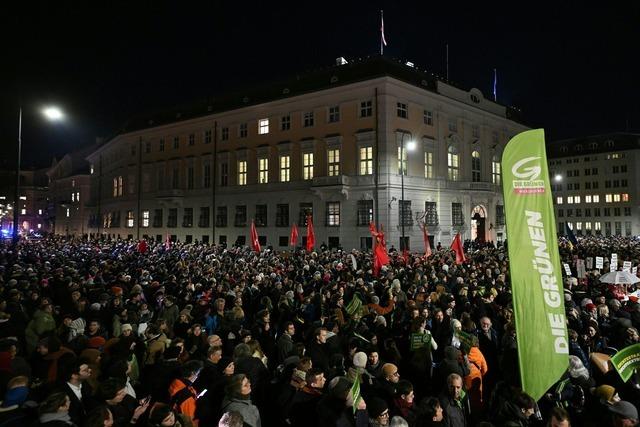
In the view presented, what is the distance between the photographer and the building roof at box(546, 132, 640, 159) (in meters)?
81.8

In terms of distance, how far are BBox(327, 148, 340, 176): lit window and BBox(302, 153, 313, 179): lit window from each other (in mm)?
1892

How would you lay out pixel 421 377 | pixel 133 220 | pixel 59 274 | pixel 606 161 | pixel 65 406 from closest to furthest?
pixel 65 406
pixel 421 377
pixel 59 274
pixel 133 220
pixel 606 161

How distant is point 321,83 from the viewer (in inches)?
1582

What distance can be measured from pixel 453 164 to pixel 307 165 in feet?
45.0

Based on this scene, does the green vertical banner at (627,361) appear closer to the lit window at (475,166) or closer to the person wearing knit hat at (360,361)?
the person wearing knit hat at (360,361)

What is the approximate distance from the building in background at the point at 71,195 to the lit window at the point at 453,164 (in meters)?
58.1

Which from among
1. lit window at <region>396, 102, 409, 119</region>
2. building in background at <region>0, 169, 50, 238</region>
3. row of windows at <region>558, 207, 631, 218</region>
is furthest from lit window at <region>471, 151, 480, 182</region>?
building in background at <region>0, 169, 50, 238</region>

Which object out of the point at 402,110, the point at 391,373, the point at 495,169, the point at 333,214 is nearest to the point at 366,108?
the point at 402,110

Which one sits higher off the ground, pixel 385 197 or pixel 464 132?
pixel 464 132

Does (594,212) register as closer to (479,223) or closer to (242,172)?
(479,223)

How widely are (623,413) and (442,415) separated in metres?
1.85

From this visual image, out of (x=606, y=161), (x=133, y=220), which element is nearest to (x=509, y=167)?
(x=133, y=220)

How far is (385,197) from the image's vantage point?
115 feet

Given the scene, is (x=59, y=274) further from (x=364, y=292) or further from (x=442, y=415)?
(x=442, y=415)
